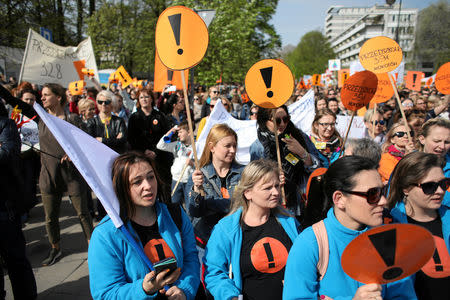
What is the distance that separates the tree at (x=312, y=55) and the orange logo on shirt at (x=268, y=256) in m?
65.8

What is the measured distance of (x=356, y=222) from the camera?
1749 mm

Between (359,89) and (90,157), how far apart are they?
3312mm

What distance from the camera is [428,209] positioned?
2.13 metres

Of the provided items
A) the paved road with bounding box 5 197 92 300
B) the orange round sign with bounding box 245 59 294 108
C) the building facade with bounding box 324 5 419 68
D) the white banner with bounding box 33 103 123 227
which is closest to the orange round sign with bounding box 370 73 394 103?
the orange round sign with bounding box 245 59 294 108

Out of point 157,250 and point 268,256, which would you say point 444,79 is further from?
point 157,250

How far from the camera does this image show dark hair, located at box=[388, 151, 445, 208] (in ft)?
7.06

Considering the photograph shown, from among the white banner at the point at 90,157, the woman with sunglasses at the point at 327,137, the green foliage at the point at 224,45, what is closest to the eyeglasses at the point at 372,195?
the white banner at the point at 90,157

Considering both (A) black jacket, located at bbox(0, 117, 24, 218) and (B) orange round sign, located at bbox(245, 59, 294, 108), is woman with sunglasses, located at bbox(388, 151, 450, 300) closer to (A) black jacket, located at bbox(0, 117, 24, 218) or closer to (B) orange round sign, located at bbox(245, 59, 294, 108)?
(B) orange round sign, located at bbox(245, 59, 294, 108)

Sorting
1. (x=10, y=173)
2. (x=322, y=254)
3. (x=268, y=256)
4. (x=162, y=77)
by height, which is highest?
(x=162, y=77)

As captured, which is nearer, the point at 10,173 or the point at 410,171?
the point at 410,171

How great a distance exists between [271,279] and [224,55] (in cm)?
1503

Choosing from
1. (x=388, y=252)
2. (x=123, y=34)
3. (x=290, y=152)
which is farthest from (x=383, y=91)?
(x=123, y=34)

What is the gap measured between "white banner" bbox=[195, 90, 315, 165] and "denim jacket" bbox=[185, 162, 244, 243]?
1.15 m

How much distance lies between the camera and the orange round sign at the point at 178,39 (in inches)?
113
